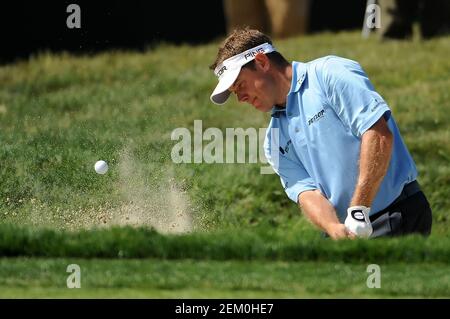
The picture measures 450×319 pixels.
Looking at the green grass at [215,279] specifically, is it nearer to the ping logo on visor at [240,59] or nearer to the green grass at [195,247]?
the green grass at [195,247]

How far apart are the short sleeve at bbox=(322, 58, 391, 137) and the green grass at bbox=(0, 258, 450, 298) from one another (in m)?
0.79

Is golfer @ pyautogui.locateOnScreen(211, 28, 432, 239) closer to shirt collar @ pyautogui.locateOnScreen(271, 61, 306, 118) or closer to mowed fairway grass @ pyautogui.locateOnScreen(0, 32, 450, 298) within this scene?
shirt collar @ pyautogui.locateOnScreen(271, 61, 306, 118)

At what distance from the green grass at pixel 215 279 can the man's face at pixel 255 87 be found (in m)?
0.85

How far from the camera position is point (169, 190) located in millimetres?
8305

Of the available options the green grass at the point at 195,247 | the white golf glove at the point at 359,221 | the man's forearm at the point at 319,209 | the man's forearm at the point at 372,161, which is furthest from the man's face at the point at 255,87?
the green grass at the point at 195,247

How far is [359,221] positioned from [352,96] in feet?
1.84

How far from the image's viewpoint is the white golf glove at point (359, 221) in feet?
17.8

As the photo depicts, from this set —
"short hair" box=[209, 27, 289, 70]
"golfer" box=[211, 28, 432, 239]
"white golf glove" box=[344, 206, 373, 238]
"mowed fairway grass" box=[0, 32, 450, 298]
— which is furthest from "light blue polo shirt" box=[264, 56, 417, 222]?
"mowed fairway grass" box=[0, 32, 450, 298]

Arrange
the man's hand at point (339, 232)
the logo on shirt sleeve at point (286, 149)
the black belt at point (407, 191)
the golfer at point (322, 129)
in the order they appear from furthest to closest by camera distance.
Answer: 1. the logo on shirt sleeve at point (286, 149)
2. the black belt at point (407, 191)
3. the golfer at point (322, 129)
4. the man's hand at point (339, 232)

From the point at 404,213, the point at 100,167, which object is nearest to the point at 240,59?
the point at 404,213

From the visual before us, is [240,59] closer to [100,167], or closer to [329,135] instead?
[329,135]

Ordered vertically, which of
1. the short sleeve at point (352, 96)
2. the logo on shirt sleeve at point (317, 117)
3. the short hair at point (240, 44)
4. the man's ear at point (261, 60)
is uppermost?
the short hair at point (240, 44)

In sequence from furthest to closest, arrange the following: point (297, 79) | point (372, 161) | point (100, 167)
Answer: point (100, 167) < point (297, 79) < point (372, 161)
